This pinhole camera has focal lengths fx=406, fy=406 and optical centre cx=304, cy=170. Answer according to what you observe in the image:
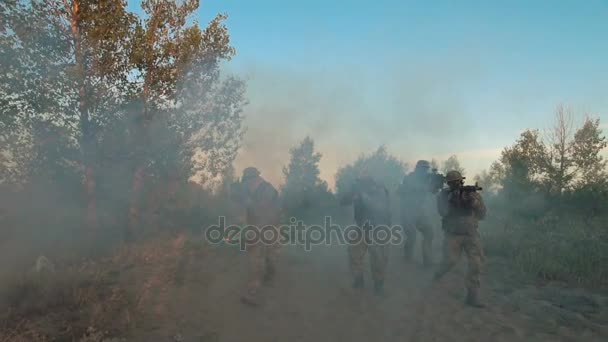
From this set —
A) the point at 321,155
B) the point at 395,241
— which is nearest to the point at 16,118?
the point at 395,241

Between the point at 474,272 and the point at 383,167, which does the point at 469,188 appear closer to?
the point at 474,272

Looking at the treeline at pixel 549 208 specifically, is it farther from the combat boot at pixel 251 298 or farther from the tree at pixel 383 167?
the tree at pixel 383 167

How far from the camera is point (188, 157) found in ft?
39.3

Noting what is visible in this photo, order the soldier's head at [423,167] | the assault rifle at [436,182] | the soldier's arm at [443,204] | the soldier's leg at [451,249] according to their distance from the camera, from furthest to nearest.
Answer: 1. the soldier's head at [423,167]
2. the assault rifle at [436,182]
3. the soldier's arm at [443,204]
4. the soldier's leg at [451,249]

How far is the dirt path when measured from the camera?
511 centimetres

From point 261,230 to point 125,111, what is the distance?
6304 mm

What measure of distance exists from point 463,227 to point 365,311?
6.64 ft

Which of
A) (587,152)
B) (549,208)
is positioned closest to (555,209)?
(549,208)

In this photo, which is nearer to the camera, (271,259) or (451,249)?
(451,249)

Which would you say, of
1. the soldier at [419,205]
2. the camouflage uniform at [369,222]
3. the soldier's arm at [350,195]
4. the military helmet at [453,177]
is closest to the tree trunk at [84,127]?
the soldier's arm at [350,195]

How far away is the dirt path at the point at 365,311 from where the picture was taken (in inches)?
201

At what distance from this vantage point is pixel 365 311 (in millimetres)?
6039

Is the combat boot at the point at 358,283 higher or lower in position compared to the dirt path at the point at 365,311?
higher

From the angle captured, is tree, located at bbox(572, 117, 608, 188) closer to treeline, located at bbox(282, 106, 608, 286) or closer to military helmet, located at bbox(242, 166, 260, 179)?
treeline, located at bbox(282, 106, 608, 286)
